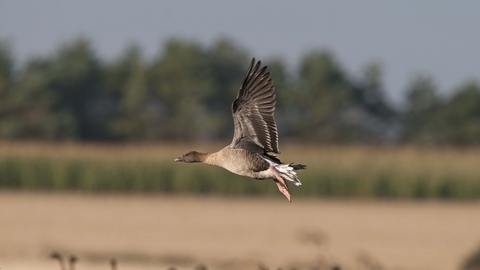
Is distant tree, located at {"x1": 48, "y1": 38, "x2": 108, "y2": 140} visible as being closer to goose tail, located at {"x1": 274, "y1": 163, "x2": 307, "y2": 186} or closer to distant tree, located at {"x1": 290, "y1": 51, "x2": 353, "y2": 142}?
distant tree, located at {"x1": 290, "y1": 51, "x2": 353, "y2": 142}

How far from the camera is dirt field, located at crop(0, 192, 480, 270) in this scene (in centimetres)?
1838

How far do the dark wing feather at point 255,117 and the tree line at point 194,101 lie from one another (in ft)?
151

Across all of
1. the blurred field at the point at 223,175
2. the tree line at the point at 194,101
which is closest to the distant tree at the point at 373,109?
the tree line at the point at 194,101

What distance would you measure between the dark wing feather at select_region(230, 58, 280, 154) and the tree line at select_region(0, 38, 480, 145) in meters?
45.9

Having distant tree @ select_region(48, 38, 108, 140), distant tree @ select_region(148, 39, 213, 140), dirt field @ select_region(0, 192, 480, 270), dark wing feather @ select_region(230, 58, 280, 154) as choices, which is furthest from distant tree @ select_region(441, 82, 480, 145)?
dark wing feather @ select_region(230, 58, 280, 154)

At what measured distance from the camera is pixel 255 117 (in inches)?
347

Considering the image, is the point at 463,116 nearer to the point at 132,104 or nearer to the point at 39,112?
the point at 132,104

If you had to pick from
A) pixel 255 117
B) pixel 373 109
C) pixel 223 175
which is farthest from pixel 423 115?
pixel 255 117

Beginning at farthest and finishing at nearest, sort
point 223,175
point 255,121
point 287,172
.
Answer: point 223,175 → point 255,121 → point 287,172

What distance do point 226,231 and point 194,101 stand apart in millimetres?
38848

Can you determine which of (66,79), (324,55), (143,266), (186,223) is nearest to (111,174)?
(186,223)

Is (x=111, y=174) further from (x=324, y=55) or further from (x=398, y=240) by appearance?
(x=324, y=55)

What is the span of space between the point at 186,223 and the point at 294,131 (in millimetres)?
37389

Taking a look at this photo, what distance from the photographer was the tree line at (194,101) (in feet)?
192
